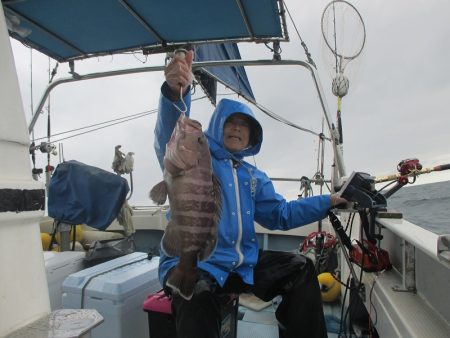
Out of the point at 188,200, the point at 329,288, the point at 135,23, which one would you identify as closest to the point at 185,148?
the point at 188,200

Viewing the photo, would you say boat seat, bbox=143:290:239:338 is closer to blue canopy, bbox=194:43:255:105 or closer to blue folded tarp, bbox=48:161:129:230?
blue folded tarp, bbox=48:161:129:230

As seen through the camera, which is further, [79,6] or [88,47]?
[88,47]

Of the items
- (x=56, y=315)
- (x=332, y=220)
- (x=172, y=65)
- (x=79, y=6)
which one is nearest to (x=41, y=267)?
(x=56, y=315)

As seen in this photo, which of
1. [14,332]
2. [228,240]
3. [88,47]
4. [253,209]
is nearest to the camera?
[14,332]

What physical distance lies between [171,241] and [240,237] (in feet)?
1.97

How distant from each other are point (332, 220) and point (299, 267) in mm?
426

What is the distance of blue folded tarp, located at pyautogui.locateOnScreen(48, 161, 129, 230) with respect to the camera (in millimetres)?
3527

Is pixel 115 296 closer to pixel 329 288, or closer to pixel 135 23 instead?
pixel 135 23

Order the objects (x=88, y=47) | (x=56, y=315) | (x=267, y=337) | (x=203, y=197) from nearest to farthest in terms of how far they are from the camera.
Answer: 1. (x=56, y=315)
2. (x=203, y=197)
3. (x=267, y=337)
4. (x=88, y=47)

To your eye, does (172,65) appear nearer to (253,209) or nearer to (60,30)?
(253,209)

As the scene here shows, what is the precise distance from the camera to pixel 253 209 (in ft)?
7.80

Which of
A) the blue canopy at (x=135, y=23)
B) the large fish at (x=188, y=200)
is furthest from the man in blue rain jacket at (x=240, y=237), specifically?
the blue canopy at (x=135, y=23)

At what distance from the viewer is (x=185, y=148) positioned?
170 cm

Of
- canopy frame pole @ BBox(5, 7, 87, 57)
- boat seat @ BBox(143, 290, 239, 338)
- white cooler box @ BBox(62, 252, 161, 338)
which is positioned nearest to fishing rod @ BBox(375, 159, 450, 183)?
boat seat @ BBox(143, 290, 239, 338)
